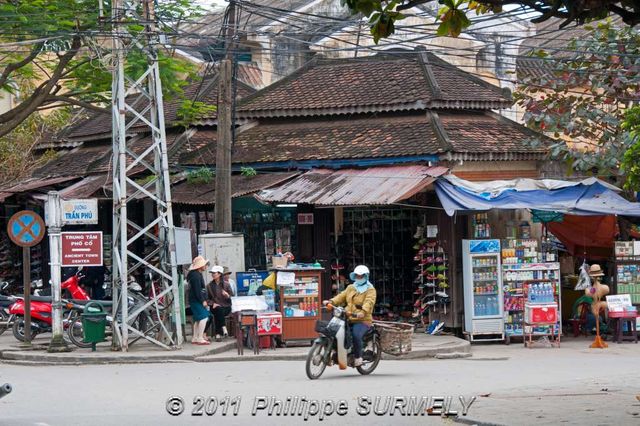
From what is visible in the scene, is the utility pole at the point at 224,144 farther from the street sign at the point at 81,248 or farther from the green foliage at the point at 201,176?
the green foliage at the point at 201,176

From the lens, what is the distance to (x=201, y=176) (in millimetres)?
26438

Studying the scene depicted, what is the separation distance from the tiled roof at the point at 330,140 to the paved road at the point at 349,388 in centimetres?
546

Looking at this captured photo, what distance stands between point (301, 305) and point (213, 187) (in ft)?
16.8

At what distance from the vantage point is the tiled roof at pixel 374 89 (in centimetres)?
2638

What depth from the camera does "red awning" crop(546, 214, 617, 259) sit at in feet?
84.0

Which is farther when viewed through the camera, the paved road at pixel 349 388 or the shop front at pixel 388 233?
the shop front at pixel 388 233

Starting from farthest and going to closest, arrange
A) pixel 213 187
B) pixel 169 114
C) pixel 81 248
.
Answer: pixel 169 114, pixel 213 187, pixel 81 248

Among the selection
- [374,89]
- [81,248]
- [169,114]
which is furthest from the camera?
[169,114]

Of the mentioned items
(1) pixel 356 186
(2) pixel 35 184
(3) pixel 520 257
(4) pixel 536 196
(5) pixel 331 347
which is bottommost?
(5) pixel 331 347

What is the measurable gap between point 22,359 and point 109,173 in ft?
23.8

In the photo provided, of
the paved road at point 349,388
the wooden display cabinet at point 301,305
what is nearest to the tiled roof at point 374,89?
the wooden display cabinet at point 301,305

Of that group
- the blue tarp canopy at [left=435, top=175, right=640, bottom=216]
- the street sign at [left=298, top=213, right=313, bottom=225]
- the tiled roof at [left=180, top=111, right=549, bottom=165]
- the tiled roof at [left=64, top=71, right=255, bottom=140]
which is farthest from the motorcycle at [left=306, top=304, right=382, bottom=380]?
the tiled roof at [left=64, top=71, right=255, bottom=140]

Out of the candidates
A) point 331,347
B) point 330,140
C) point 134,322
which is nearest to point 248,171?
point 330,140

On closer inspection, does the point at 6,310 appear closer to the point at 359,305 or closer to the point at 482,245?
the point at 482,245
